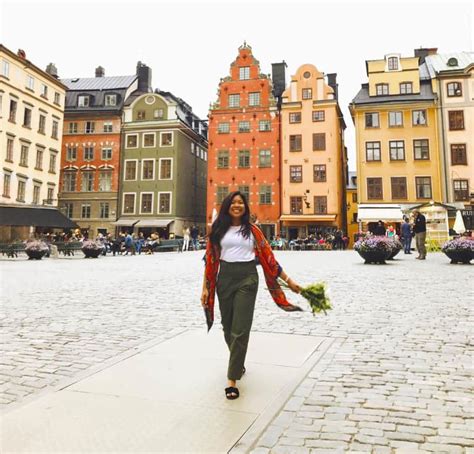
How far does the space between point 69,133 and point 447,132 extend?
39125 millimetres

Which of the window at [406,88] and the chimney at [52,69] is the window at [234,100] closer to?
the window at [406,88]

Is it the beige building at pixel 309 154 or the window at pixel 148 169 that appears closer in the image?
the beige building at pixel 309 154

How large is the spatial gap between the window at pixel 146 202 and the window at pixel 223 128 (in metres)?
10.1

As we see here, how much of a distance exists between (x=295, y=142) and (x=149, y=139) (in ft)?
52.4

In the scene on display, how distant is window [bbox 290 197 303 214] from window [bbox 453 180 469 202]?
13870 millimetres

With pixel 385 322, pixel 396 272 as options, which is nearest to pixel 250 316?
pixel 385 322

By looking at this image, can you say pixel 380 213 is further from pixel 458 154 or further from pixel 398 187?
pixel 458 154

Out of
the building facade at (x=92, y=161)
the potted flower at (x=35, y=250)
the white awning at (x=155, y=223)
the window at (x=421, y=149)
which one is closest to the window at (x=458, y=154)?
the window at (x=421, y=149)

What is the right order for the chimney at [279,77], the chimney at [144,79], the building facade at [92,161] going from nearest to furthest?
the building facade at [92,161]
the chimney at [279,77]
the chimney at [144,79]

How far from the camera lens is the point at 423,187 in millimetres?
38781

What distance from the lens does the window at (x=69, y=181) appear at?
152 ft

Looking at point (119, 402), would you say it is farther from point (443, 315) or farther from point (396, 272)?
point (396, 272)

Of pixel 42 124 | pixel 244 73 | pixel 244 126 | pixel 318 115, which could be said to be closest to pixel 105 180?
pixel 42 124

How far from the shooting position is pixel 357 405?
317 cm
